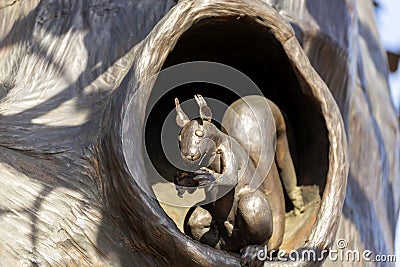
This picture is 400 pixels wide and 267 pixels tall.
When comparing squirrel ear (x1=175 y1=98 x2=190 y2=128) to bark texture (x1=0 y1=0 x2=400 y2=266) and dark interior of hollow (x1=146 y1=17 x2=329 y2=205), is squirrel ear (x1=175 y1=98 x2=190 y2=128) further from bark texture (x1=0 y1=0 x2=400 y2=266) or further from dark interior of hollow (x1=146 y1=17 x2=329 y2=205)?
dark interior of hollow (x1=146 y1=17 x2=329 y2=205)

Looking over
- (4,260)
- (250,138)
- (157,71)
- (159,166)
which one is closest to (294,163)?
(250,138)

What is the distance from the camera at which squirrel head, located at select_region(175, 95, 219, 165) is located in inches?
72.4

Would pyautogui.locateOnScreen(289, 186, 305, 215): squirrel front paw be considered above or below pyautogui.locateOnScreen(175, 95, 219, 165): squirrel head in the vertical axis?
below

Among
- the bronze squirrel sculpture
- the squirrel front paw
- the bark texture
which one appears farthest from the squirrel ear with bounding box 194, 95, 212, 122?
the squirrel front paw

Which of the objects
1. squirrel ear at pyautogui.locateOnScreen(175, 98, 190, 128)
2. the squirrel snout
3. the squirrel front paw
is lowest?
the squirrel front paw

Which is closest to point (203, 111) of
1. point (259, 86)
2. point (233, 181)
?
point (233, 181)

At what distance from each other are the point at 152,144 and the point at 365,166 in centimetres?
74

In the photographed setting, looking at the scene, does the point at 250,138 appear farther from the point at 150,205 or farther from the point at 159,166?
the point at 150,205

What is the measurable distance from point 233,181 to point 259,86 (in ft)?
1.39

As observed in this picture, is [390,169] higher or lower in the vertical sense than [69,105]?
lower

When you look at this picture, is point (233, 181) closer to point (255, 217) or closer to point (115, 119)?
point (255, 217)

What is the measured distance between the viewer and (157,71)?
188cm

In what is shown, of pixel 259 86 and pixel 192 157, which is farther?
pixel 259 86

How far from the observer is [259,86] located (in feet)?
7.38
